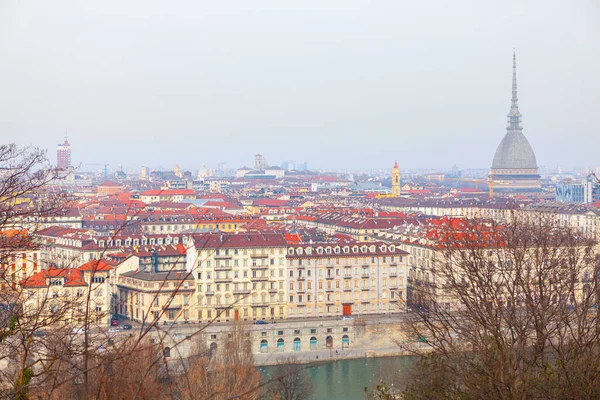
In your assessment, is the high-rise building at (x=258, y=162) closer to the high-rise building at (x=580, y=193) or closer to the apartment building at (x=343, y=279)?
the high-rise building at (x=580, y=193)

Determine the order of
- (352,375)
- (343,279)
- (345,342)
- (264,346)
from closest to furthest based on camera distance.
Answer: (352,375), (264,346), (345,342), (343,279)

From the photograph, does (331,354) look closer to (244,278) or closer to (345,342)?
(345,342)

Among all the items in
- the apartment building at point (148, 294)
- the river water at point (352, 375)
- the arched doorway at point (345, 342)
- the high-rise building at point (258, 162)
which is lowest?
the river water at point (352, 375)

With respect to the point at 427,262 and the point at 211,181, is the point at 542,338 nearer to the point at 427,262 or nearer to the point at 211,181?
the point at 427,262

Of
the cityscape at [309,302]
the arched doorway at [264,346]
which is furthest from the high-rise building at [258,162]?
the arched doorway at [264,346]

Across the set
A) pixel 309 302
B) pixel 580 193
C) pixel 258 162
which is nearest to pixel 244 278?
pixel 309 302

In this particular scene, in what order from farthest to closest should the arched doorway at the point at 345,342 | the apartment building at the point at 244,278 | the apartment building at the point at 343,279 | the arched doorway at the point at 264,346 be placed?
1. the apartment building at the point at 343,279
2. the apartment building at the point at 244,278
3. the arched doorway at the point at 345,342
4. the arched doorway at the point at 264,346

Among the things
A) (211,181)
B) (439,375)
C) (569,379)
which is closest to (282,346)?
(439,375)
